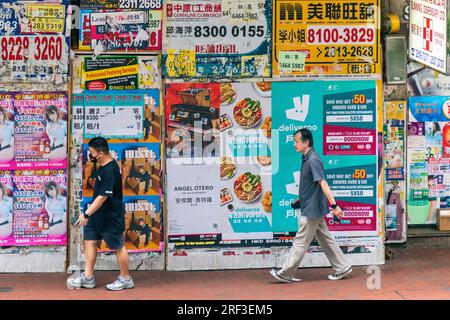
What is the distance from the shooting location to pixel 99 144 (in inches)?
464

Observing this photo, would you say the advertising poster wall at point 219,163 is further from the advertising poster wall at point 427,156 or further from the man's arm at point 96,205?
the advertising poster wall at point 427,156

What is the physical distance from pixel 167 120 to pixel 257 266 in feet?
6.67

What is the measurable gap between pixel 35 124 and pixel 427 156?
5.07 metres

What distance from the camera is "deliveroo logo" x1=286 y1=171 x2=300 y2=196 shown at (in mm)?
13008

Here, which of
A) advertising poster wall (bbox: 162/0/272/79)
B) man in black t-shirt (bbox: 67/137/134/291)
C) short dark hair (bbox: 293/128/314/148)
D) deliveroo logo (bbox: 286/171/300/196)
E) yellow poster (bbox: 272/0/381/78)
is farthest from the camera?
deliveroo logo (bbox: 286/171/300/196)

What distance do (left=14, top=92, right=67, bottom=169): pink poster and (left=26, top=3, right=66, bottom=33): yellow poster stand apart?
0.75 meters

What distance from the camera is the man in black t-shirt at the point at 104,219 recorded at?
11.7 m

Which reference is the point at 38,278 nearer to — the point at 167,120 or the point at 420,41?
the point at 167,120

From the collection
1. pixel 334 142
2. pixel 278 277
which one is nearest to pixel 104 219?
pixel 278 277

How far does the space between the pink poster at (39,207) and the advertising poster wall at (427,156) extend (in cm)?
452

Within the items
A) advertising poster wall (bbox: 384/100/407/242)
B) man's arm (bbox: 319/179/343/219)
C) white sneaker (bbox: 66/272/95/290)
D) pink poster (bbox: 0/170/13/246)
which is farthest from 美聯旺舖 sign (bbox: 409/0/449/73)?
pink poster (bbox: 0/170/13/246)

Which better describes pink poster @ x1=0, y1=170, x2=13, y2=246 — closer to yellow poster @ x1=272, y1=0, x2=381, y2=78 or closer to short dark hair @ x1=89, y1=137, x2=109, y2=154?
short dark hair @ x1=89, y1=137, x2=109, y2=154

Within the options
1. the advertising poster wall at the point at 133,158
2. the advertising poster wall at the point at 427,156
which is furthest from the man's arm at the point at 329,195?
the advertising poster wall at the point at 427,156

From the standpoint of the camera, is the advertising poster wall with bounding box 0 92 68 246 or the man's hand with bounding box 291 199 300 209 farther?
the advertising poster wall with bounding box 0 92 68 246
